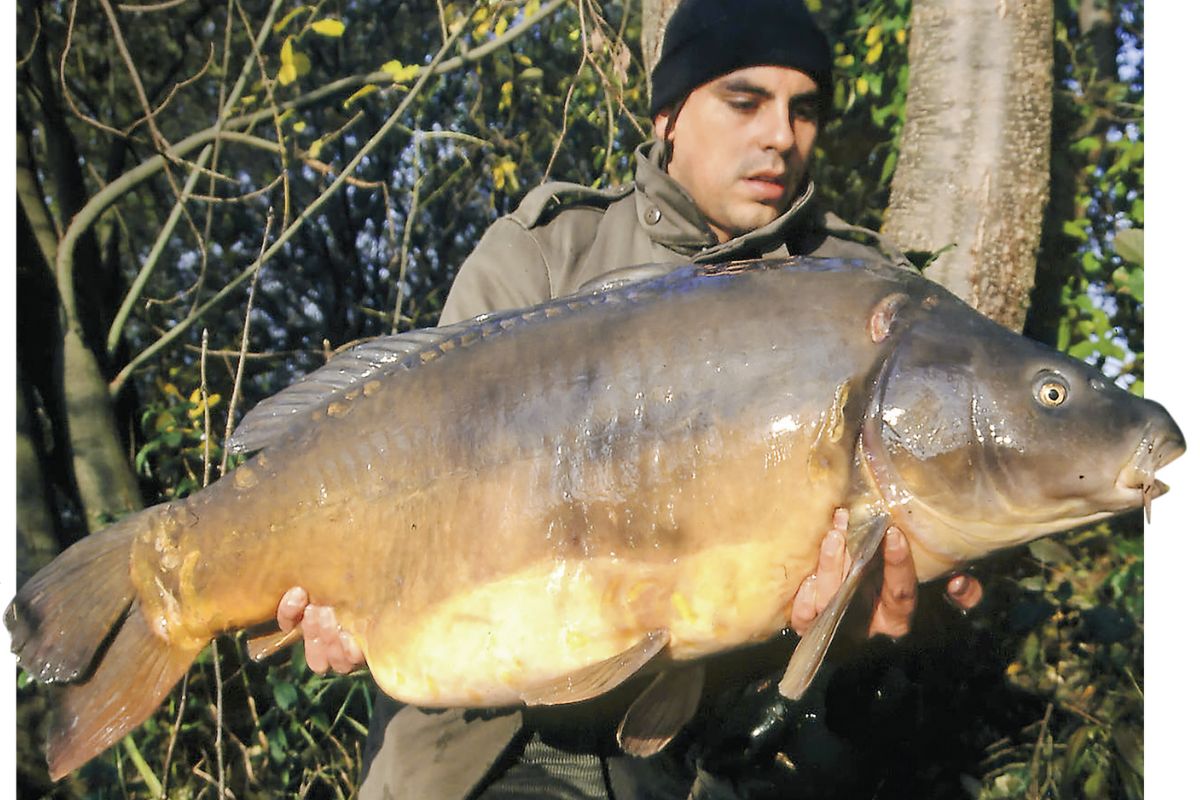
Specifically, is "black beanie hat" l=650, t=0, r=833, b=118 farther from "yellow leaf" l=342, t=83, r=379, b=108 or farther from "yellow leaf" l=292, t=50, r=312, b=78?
"yellow leaf" l=342, t=83, r=379, b=108

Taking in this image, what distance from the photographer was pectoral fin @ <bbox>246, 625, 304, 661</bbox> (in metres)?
1.68

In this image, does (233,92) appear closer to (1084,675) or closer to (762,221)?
(762,221)

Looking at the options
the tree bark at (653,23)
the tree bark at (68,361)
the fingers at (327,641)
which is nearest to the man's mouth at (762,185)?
the fingers at (327,641)

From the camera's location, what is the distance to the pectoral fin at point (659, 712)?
159 cm

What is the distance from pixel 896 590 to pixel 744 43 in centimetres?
107

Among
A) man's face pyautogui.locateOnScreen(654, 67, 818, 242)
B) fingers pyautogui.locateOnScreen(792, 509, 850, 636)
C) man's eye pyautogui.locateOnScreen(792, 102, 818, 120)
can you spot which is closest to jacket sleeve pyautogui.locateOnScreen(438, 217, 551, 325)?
man's face pyautogui.locateOnScreen(654, 67, 818, 242)

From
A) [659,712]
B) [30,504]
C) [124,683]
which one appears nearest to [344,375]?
[124,683]

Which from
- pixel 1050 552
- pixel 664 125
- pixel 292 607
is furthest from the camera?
pixel 1050 552

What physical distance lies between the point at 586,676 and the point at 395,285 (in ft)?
9.69

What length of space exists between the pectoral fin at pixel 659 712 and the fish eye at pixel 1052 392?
60cm

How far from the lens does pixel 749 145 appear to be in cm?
201

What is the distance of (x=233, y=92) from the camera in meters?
3.74

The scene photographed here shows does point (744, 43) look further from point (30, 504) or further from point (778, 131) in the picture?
point (30, 504)
